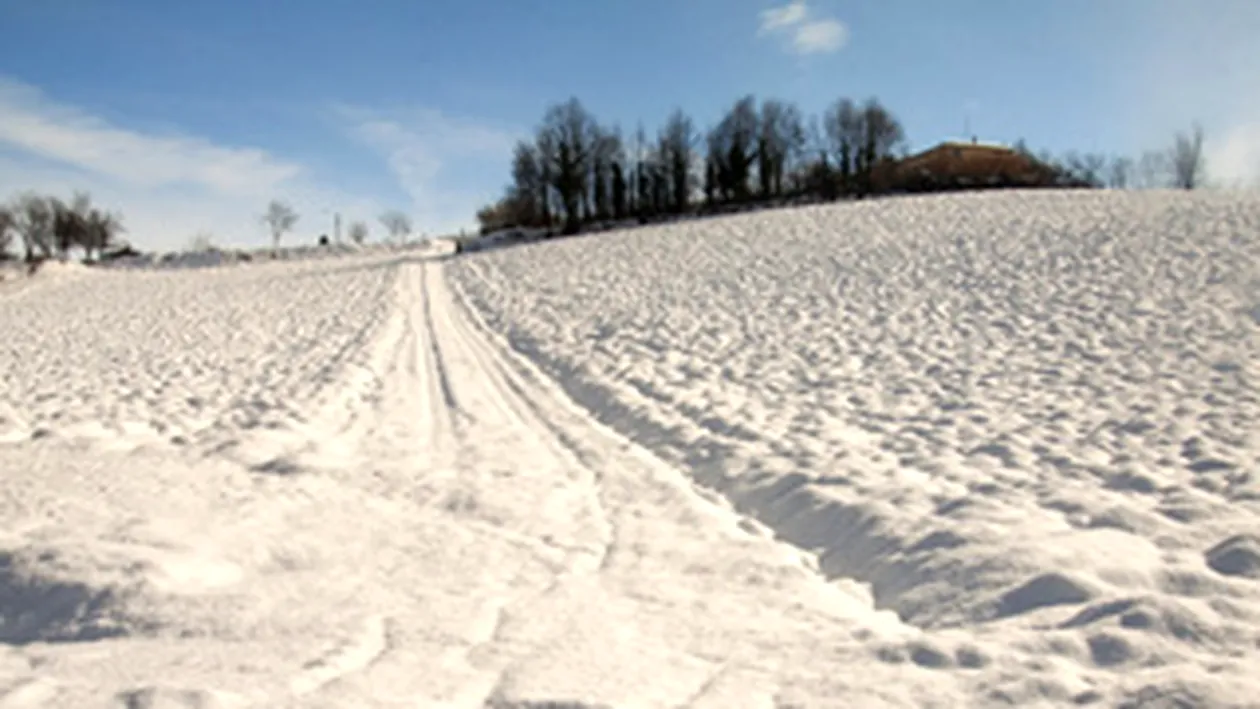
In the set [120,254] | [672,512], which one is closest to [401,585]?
[672,512]

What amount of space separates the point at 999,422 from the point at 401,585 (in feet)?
18.7

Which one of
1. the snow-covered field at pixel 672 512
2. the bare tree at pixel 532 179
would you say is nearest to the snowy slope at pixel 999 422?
the snow-covered field at pixel 672 512

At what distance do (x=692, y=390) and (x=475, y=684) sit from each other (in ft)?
20.8

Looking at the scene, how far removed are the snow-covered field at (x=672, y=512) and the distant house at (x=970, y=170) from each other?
98.8 feet

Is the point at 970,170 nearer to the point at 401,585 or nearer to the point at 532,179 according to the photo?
the point at 532,179

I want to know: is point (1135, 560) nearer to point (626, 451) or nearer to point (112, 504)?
point (626, 451)

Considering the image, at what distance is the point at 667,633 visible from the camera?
12.1ft

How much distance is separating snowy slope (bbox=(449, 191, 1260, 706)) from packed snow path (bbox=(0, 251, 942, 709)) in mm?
527

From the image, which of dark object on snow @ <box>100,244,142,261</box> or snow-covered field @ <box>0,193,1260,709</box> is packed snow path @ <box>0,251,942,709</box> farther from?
dark object on snow @ <box>100,244,142,261</box>

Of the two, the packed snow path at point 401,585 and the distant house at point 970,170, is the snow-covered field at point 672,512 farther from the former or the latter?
the distant house at point 970,170

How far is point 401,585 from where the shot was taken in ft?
13.7

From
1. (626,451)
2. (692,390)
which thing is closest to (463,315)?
(692,390)

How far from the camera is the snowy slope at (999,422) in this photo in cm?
350

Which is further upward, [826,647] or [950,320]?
[950,320]
